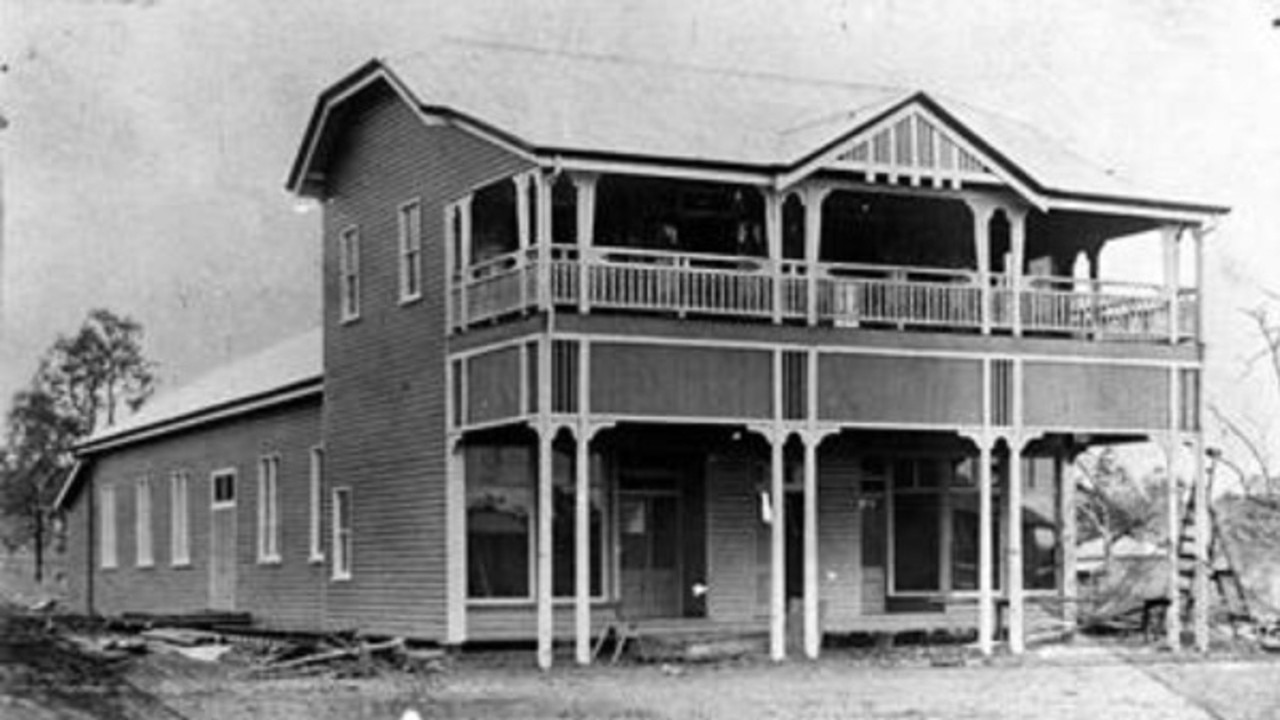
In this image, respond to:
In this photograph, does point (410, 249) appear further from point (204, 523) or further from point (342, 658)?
point (204, 523)

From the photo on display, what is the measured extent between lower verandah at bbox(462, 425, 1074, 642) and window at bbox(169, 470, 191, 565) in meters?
11.2

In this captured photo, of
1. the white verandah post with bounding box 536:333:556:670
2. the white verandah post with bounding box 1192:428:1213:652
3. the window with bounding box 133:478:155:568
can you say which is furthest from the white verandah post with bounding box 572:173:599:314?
the window with bounding box 133:478:155:568

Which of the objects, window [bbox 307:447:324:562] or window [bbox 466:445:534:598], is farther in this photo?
window [bbox 307:447:324:562]

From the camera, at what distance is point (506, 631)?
1078 inches

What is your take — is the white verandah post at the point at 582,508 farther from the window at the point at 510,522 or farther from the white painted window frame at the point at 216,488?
the white painted window frame at the point at 216,488

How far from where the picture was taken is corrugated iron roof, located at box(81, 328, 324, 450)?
3444 centimetres

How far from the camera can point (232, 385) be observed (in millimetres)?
36938

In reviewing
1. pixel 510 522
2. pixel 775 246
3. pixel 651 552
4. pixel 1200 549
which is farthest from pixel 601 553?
pixel 1200 549

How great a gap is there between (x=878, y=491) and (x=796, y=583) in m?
1.87

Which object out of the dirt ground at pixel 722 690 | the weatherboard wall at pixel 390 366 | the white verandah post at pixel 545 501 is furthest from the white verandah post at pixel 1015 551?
the weatherboard wall at pixel 390 366

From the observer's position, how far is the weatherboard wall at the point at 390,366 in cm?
2794

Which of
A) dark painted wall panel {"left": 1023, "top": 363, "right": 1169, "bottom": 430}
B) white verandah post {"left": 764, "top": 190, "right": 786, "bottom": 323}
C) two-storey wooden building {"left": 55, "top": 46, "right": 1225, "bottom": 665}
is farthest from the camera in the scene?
dark painted wall panel {"left": 1023, "top": 363, "right": 1169, "bottom": 430}

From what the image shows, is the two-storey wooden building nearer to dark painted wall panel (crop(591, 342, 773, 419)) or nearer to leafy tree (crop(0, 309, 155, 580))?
dark painted wall panel (crop(591, 342, 773, 419))

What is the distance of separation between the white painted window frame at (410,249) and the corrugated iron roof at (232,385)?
357cm
